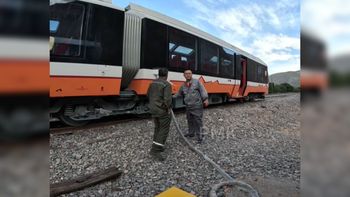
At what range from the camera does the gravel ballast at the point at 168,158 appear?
3.31 meters

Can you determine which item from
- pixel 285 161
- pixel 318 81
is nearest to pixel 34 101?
pixel 318 81

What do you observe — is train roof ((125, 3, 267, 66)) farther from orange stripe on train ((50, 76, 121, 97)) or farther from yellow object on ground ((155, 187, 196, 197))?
yellow object on ground ((155, 187, 196, 197))

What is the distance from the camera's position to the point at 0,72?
22.5 inches

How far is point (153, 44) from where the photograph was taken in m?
6.96

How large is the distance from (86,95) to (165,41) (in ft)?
9.77

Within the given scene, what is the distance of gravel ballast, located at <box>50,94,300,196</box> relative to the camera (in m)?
3.31

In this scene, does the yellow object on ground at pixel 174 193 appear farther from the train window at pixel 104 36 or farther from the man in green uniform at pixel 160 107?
the train window at pixel 104 36

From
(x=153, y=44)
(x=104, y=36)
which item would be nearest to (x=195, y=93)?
(x=153, y=44)

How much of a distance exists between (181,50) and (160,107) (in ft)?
14.1

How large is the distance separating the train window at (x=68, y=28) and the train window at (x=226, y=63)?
641cm

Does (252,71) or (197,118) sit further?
(252,71)

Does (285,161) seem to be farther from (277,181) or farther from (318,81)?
(318,81)

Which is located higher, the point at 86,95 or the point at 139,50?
the point at 139,50

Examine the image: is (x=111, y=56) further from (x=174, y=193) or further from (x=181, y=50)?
(x=174, y=193)
